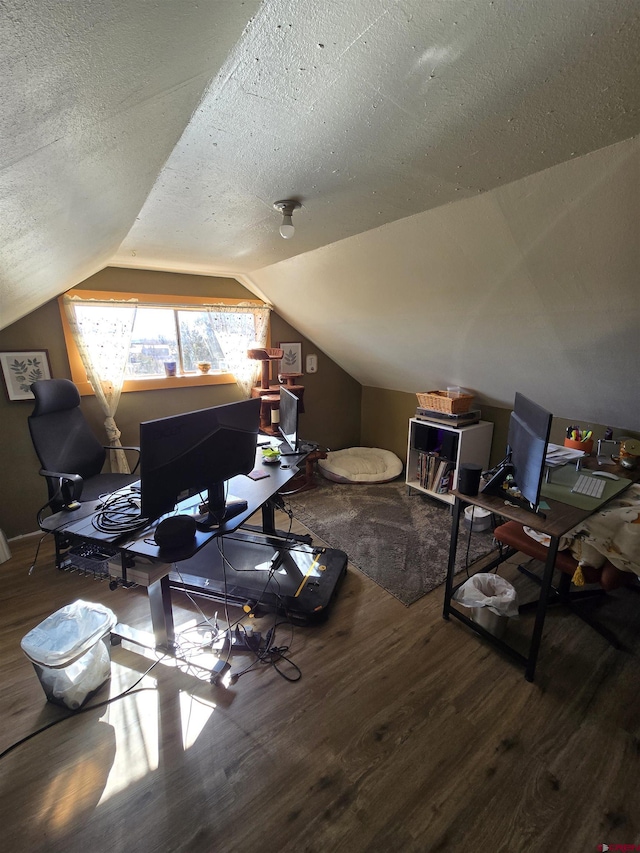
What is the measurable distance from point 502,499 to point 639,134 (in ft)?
4.75

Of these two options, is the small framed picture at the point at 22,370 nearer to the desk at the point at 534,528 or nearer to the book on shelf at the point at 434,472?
the desk at the point at 534,528

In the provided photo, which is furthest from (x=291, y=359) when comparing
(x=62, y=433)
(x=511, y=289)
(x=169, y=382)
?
(x=511, y=289)

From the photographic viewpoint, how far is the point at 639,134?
1.07m

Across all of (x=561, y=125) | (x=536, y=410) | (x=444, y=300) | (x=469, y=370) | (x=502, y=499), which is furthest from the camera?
(x=469, y=370)

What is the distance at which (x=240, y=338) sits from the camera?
11.9 ft

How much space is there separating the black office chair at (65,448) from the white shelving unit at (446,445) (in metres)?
2.49

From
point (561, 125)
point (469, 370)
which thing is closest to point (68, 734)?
point (561, 125)

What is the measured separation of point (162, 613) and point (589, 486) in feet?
7.66

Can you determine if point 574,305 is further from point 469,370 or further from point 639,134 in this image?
point 469,370

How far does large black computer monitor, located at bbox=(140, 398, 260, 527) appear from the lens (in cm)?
134

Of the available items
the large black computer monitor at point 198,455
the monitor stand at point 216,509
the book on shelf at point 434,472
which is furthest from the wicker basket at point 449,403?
the monitor stand at point 216,509

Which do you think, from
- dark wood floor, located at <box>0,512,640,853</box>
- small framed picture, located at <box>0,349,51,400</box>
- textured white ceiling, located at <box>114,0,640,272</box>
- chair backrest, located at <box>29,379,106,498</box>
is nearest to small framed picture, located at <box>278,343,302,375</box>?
chair backrest, located at <box>29,379,106,498</box>

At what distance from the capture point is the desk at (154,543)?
144 centimetres

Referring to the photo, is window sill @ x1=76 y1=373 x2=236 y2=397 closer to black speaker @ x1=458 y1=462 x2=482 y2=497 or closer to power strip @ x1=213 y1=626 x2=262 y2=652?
power strip @ x1=213 y1=626 x2=262 y2=652
